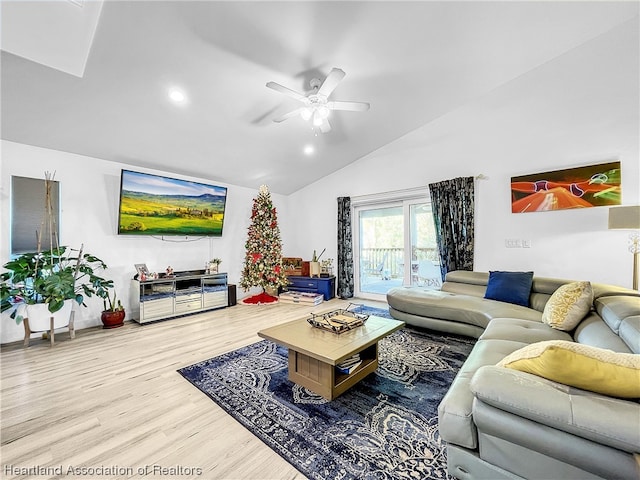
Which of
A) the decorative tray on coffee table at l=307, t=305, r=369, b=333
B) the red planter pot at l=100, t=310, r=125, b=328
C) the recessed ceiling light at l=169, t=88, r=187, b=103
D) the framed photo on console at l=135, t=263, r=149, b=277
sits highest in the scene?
the recessed ceiling light at l=169, t=88, r=187, b=103

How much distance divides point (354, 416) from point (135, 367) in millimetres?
2167

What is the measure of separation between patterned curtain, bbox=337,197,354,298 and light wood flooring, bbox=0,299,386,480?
2.77 metres

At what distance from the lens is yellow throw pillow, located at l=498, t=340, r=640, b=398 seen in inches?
41.9

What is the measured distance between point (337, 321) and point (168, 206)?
3499 mm

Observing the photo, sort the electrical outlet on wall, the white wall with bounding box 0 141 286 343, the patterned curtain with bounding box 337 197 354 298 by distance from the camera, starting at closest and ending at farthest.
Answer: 1. the white wall with bounding box 0 141 286 343
2. the electrical outlet on wall
3. the patterned curtain with bounding box 337 197 354 298

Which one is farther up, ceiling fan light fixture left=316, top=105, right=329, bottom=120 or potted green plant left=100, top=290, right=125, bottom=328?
ceiling fan light fixture left=316, top=105, right=329, bottom=120

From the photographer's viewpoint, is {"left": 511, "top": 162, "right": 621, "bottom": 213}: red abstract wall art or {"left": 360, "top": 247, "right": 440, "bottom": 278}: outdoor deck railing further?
{"left": 360, "top": 247, "right": 440, "bottom": 278}: outdoor deck railing

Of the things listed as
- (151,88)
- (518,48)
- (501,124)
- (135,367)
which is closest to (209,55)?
(151,88)

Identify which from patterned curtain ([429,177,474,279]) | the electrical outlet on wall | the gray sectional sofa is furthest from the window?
the electrical outlet on wall

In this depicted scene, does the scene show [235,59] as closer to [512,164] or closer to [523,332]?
[523,332]

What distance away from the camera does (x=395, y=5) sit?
2.32m

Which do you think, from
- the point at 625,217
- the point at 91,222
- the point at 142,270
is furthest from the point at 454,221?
the point at 91,222


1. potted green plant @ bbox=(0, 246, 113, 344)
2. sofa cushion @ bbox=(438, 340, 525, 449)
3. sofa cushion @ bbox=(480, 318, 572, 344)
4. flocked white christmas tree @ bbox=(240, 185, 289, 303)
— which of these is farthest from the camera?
flocked white christmas tree @ bbox=(240, 185, 289, 303)

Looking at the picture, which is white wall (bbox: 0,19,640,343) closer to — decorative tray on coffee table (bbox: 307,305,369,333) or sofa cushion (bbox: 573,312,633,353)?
sofa cushion (bbox: 573,312,633,353)
